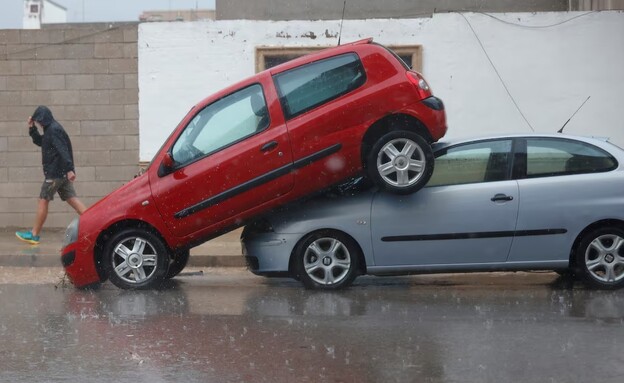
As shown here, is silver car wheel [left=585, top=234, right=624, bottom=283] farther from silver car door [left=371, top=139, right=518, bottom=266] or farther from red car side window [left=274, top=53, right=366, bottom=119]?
red car side window [left=274, top=53, right=366, bottom=119]

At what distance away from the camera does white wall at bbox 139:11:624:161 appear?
1363 centimetres

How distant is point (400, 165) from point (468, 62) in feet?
19.2

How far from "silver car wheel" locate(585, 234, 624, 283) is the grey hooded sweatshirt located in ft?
21.9

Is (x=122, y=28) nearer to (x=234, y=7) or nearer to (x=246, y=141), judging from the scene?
(x=234, y=7)

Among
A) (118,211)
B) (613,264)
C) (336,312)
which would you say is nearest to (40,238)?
(118,211)

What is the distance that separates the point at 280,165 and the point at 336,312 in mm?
1594

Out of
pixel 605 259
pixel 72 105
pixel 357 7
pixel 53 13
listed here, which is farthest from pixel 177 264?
pixel 53 13

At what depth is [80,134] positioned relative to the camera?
14180 mm

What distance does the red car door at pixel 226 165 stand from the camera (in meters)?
8.48

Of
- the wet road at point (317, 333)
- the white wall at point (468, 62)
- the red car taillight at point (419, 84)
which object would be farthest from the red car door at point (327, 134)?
the white wall at point (468, 62)

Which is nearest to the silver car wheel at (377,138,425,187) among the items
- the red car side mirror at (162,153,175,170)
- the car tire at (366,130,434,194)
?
the car tire at (366,130,434,194)

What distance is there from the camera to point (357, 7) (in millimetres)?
16516

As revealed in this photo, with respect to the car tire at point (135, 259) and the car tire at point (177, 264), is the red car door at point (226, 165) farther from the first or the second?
the car tire at point (177, 264)

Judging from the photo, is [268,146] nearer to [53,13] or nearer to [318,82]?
[318,82]
